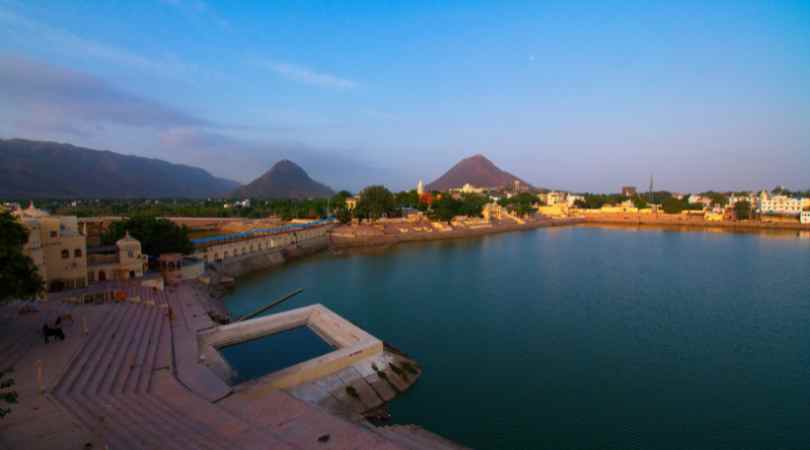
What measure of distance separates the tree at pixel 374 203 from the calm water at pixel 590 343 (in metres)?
15.9

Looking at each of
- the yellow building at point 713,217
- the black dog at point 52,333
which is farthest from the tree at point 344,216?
the yellow building at point 713,217

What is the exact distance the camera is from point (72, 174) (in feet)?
438

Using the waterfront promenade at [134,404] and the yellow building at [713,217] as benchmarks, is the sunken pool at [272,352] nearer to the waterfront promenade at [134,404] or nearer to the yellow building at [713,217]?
the waterfront promenade at [134,404]

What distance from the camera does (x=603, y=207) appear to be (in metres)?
73.5

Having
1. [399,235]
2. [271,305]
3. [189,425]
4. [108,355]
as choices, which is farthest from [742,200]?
[108,355]

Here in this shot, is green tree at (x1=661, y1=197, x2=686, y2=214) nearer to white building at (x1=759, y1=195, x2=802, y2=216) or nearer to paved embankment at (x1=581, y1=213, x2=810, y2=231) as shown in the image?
paved embankment at (x1=581, y1=213, x2=810, y2=231)

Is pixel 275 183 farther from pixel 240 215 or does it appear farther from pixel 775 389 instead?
pixel 775 389

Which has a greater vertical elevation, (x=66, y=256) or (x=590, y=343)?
(x=66, y=256)

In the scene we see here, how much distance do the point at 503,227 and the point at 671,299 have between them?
115 ft

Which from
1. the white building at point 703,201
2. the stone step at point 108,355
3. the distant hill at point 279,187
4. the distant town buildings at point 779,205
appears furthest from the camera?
the distant hill at point 279,187

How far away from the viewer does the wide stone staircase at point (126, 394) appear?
566 cm

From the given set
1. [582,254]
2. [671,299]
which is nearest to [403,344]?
[671,299]

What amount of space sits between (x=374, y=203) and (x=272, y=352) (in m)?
32.9

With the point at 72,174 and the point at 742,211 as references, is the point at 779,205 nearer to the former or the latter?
the point at 742,211
